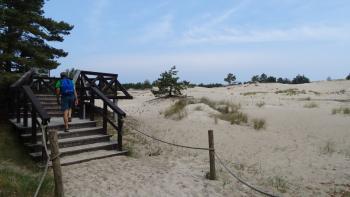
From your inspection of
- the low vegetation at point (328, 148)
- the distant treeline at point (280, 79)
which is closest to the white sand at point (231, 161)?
the low vegetation at point (328, 148)

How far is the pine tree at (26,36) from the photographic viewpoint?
10930mm

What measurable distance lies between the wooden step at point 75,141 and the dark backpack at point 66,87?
3.98 feet

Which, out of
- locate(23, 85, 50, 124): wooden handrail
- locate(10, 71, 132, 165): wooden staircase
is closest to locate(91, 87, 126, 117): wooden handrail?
locate(10, 71, 132, 165): wooden staircase

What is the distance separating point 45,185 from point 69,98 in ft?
11.5

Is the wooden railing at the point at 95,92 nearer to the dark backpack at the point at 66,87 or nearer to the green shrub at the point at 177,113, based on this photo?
the dark backpack at the point at 66,87

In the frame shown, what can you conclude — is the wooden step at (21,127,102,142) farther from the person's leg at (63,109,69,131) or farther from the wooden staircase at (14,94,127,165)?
the person's leg at (63,109,69,131)

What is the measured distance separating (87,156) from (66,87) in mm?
2062

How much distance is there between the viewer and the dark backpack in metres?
9.56

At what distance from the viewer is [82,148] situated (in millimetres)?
Result: 8969

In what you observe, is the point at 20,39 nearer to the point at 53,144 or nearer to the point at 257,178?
the point at 53,144

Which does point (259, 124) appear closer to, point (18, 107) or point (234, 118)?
point (234, 118)

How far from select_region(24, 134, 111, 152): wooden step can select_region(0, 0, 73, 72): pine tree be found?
333 cm

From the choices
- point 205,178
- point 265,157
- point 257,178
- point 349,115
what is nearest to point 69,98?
point 205,178

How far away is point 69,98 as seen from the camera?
9.59 m
